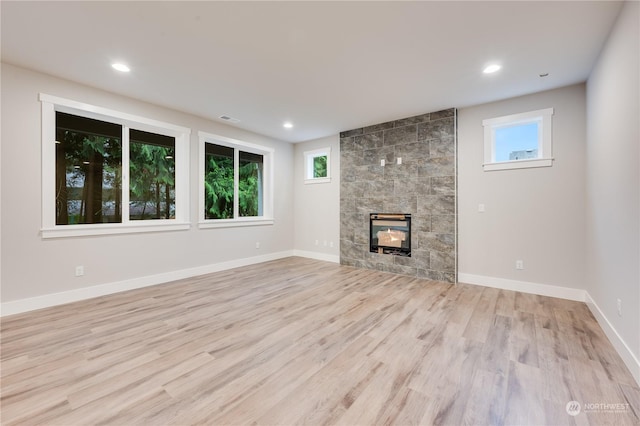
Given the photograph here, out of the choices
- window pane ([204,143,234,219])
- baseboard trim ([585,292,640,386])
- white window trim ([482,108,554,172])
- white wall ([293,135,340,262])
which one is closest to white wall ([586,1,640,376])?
baseboard trim ([585,292,640,386])

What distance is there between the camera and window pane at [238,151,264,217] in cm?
570

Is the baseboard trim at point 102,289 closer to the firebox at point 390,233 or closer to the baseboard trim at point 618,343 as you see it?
the firebox at point 390,233

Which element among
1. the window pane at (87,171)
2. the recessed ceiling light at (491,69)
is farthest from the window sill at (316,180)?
the window pane at (87,171)

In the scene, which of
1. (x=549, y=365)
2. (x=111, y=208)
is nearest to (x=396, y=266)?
(x=549, y=365)

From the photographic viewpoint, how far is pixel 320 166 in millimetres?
6281

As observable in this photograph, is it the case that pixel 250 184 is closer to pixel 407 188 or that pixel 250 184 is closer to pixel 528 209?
pixel 407 188

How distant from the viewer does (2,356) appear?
2.14 meters

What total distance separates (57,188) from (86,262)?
1003 millimetres

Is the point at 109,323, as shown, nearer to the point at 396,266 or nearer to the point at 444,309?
the point at 444,309

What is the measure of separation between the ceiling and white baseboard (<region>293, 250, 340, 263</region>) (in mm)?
3243

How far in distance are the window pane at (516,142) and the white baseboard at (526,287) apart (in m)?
1.79

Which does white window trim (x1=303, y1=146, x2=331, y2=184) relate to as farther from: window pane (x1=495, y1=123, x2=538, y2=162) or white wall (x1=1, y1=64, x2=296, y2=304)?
window pane (x1=495, y1=123, x2=538, y2=162)

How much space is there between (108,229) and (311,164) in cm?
410

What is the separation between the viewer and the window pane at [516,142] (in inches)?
149
